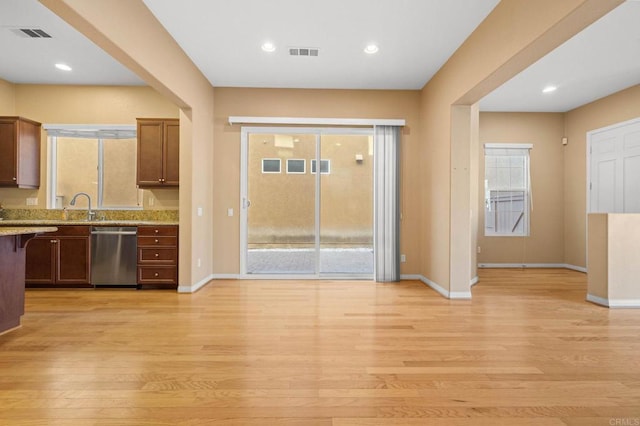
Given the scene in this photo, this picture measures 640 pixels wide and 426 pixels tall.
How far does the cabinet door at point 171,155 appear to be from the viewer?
463cm

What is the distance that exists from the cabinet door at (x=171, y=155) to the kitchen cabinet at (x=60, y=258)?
124 cm

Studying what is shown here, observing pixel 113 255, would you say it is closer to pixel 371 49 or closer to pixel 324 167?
pixel 324 167

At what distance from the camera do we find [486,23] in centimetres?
319

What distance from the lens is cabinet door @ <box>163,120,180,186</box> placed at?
4.63 metres

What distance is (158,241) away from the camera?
441cm

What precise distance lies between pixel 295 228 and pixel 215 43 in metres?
2.76

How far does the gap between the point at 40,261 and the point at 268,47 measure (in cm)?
413

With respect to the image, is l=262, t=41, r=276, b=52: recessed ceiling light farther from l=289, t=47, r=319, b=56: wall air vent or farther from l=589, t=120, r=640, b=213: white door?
l=589, t=120, r=640, b=213: white door

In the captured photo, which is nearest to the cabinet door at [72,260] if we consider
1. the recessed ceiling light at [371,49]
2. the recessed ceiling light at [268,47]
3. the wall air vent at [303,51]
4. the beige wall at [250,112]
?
the beige wall at [250,112]

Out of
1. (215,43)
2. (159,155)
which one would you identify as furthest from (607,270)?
(159,155)

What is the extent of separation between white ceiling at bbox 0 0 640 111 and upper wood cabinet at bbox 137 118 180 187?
0.80 m

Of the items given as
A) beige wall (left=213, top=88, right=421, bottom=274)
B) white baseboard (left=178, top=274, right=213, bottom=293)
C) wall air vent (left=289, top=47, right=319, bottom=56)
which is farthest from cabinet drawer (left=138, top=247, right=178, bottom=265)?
wall air vent (left=289, top=47, right=319, bottom=56)

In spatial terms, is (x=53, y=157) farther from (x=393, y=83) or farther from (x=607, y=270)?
(x=607, y=270)

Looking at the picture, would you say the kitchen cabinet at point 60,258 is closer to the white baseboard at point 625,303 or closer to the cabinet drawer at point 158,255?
the cabinet drawer at point 158,255
